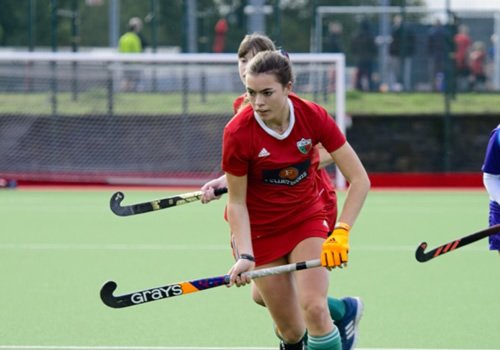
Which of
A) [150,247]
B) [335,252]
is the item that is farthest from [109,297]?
[150,247]

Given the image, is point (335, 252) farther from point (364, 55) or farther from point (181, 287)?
point (364, 55)

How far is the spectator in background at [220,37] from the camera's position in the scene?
42.7 ft

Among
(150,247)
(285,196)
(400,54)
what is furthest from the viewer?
(400,54)

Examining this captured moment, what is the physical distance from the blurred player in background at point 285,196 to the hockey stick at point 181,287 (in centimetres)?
5

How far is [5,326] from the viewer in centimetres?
488

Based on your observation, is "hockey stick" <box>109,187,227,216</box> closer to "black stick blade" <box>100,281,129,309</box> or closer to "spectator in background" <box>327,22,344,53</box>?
"black stick blade" <box>100,281,129,309</box>

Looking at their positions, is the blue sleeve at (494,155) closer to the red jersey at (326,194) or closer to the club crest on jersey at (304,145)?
the red jersey at (326,194)

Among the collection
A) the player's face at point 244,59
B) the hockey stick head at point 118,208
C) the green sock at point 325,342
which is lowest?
the green sock at point 325,342

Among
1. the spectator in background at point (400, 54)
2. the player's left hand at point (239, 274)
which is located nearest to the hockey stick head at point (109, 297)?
the player's left hand at point (239, 274)

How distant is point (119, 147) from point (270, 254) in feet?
29.6

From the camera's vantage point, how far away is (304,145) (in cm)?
370

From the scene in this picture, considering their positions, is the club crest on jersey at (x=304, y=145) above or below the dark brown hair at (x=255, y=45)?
below

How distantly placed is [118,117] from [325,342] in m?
9.42

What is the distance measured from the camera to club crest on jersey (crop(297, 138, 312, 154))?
3688 mm
